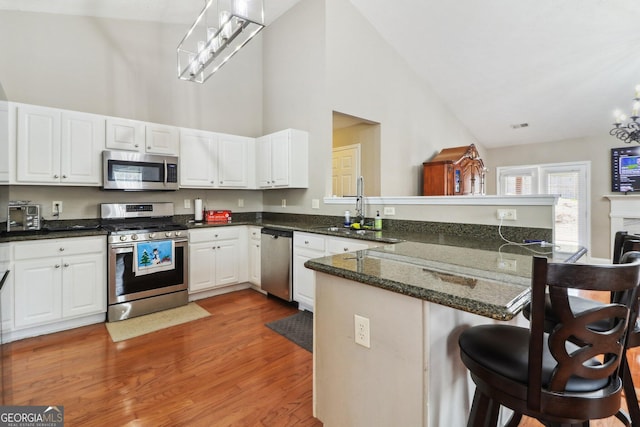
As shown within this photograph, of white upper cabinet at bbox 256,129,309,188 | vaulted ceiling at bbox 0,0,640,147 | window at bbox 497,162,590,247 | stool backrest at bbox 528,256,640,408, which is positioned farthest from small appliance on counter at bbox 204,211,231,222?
window at bbox 497,162,590,247

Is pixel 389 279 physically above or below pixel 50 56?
below

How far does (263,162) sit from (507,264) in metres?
3.57

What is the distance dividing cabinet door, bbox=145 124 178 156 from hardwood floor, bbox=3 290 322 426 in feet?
6.59

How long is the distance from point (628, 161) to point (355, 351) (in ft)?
23.1

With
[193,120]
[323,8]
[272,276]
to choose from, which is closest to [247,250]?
[272,276]

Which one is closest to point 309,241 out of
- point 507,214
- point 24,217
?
point 507,214

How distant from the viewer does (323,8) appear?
403 centimetres

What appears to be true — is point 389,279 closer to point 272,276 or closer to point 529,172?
point 272,276

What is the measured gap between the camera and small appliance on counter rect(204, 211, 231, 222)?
4.30 metres

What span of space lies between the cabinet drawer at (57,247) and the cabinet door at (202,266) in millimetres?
904

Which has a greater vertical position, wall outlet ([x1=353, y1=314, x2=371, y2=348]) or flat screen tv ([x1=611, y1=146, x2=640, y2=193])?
flat screen tv ([x1=611, y1=146, x2=640, y2=193])

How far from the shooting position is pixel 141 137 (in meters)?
3.55

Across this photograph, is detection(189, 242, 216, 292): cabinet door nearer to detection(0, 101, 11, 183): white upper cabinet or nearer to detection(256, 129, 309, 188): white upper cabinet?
detection(256, 129, 309, 188): white upper cabinet

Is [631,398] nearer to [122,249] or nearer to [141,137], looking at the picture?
[122,249]
